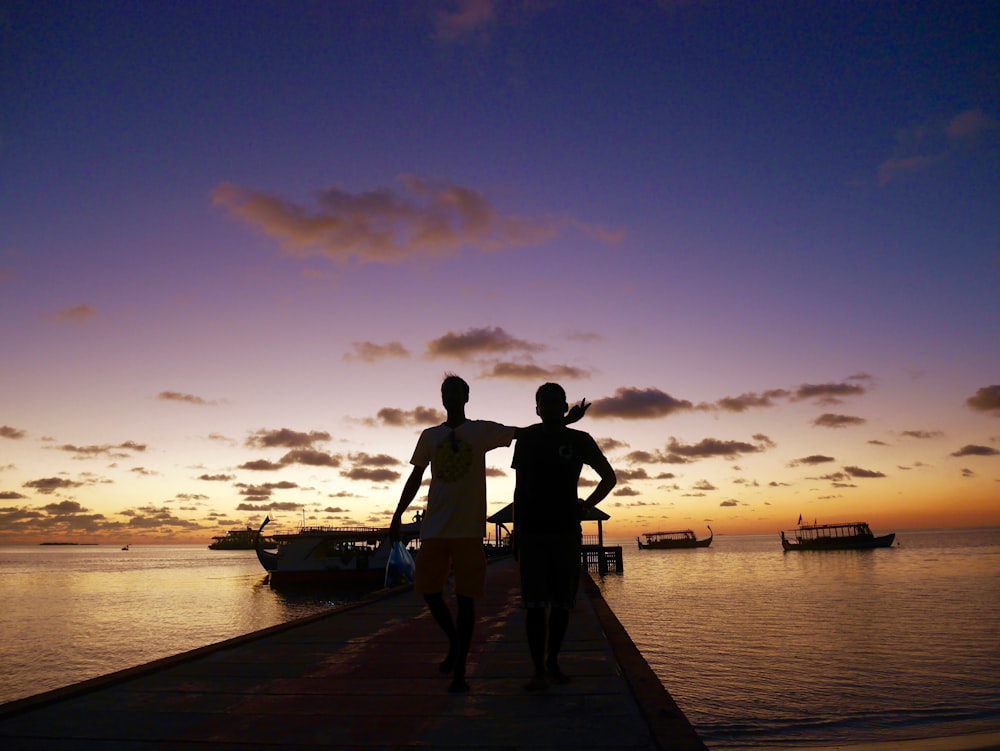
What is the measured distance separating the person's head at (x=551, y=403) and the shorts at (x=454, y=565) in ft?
3.17

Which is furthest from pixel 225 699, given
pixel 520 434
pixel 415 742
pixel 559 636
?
pixel 520 434

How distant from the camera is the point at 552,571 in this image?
4.24m

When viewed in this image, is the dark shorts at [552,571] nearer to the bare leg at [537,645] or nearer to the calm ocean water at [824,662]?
the bare leg at [537,645]

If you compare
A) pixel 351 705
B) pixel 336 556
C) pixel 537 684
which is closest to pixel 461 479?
pixel 537 684

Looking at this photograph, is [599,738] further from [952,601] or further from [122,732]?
[952,601]

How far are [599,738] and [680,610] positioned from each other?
29713 millimetres

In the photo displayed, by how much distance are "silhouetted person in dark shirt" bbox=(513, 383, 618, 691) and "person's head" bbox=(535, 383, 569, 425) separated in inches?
3.6

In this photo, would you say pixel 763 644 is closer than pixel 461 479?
No

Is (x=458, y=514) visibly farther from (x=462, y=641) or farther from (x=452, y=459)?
(x=462, y=641)

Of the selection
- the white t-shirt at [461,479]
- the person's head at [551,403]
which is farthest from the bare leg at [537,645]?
the person's head at [551,403]

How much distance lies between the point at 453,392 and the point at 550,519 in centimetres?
111

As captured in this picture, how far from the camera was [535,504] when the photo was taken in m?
4.31

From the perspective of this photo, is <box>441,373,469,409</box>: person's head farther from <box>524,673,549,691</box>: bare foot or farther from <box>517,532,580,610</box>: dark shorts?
<box>524,673,549,691</box>: bare foot

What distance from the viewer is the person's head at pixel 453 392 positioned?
459cm
